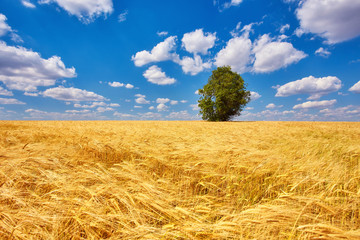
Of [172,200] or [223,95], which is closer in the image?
[172,200]

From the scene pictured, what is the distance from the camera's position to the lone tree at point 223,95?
2614 centimetres

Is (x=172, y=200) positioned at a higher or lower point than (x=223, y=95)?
lower

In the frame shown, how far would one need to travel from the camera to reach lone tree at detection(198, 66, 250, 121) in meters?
26.1

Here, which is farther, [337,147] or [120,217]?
[337,147]

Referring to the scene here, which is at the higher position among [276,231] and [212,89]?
[212,89]

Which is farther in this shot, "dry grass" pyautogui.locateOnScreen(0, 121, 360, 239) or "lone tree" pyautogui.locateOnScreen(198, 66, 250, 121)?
"lone tree" pyautogui.locateOnScreen(198, 66, 250, 121)

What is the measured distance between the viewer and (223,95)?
2555cm

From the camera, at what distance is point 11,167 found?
1.71 m

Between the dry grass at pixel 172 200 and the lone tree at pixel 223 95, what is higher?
the lone tree at pixel 223 95

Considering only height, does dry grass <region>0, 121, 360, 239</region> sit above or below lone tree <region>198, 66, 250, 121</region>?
below

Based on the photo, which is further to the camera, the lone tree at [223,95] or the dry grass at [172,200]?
the lone tree at [223,95]

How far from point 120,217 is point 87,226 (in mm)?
193

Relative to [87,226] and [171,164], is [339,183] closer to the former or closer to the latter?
[171,164]

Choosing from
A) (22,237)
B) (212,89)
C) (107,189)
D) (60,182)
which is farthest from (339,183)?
(212,89)
